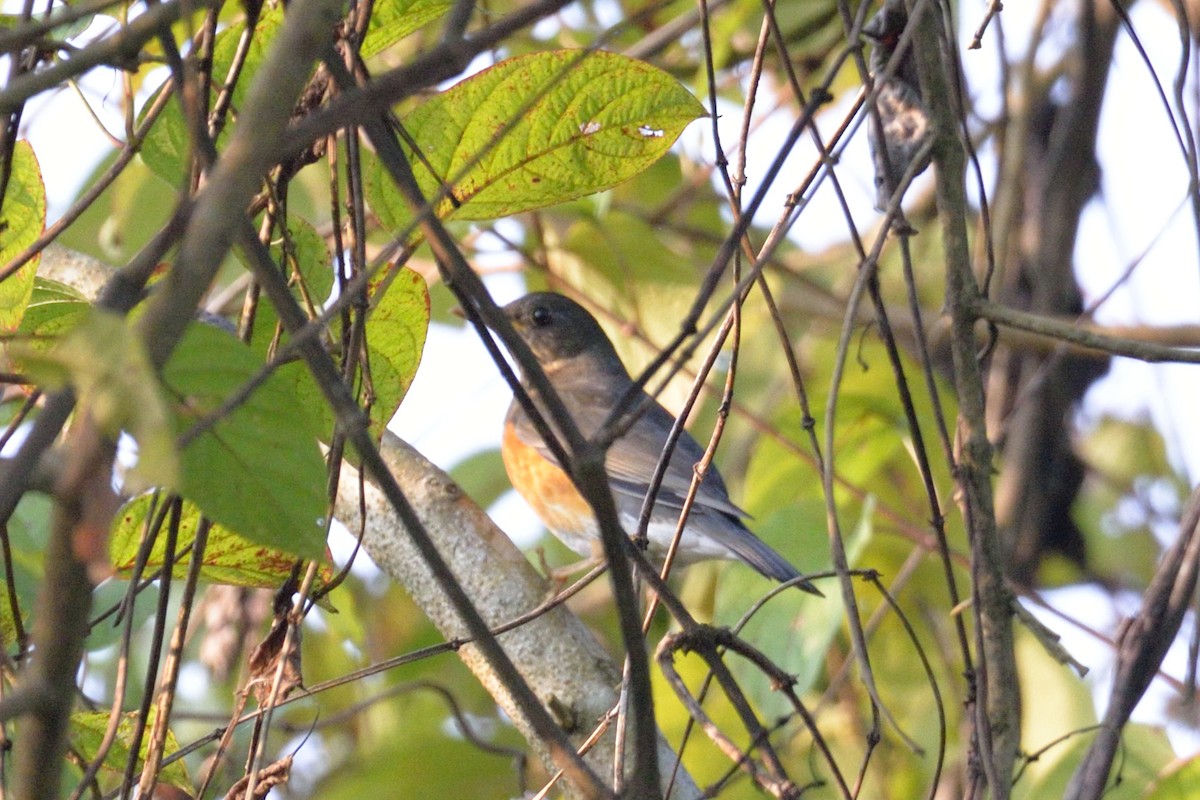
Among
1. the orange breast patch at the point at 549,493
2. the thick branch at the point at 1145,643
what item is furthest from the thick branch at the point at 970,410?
the orange breast patch at the point at 549,493

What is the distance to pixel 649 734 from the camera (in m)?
1.09

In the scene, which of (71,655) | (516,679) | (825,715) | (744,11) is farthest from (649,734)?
(825,715)

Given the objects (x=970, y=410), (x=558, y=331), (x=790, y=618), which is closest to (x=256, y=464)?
(x=970, y=410)

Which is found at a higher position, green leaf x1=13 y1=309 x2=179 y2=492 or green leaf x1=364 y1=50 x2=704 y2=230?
green leaf x1=364 y1=50 x2=704 y2=230

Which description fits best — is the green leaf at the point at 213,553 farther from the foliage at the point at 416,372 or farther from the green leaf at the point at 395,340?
the green leaf at the point at 395,340

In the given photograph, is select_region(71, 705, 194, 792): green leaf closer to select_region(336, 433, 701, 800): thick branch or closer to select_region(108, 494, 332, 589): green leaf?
select_region(108, 494, 332, 589): green leaf

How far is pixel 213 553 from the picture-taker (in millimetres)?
1757

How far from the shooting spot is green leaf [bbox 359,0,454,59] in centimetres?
171

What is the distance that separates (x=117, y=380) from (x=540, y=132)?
1050mm

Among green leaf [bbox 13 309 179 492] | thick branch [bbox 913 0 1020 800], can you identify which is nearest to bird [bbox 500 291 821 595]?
thick branch [bbox 913 0 1020 800]

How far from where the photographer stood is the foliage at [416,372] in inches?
37.9

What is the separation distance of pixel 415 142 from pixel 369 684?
307 cm

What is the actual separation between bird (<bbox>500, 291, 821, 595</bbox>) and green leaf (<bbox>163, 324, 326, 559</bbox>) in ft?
6.84

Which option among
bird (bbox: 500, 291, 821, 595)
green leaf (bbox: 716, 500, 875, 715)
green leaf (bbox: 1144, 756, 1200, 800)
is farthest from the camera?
bird (bbox: 500, 291, 821, 595)
